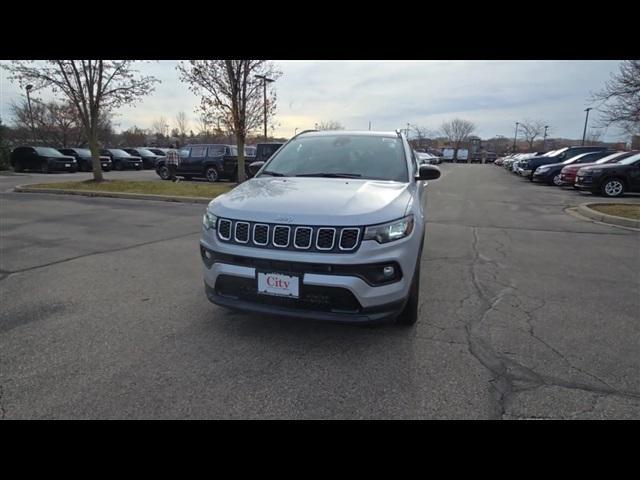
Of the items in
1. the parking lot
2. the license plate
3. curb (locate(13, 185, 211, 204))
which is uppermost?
the license plate

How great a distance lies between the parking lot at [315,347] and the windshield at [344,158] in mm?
1533

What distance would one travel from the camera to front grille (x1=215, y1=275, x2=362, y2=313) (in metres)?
2.69

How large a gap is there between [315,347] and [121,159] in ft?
100

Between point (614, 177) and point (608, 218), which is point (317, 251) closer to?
point (608, 218)

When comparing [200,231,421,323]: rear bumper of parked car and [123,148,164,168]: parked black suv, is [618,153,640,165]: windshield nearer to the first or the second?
[200,231,421,323]: rear bumper of parked car

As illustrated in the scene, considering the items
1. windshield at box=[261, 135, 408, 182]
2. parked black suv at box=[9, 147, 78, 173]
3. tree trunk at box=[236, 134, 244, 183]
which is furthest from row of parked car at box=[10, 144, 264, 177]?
windshield at box=[261, 135, 408, 182]

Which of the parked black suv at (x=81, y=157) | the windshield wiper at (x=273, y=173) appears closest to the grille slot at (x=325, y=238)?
the windshield wiper at (x=273, y=173)

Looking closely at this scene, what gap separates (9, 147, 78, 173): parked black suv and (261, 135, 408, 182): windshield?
85.7ft

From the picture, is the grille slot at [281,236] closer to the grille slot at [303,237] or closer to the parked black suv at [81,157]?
the grille slot at [303,237]

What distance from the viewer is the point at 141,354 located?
2982 millimetres

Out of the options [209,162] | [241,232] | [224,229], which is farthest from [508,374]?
[209,162]

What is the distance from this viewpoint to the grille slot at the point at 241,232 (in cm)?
292

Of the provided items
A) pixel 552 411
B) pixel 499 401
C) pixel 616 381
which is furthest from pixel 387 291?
pixel 616 381
